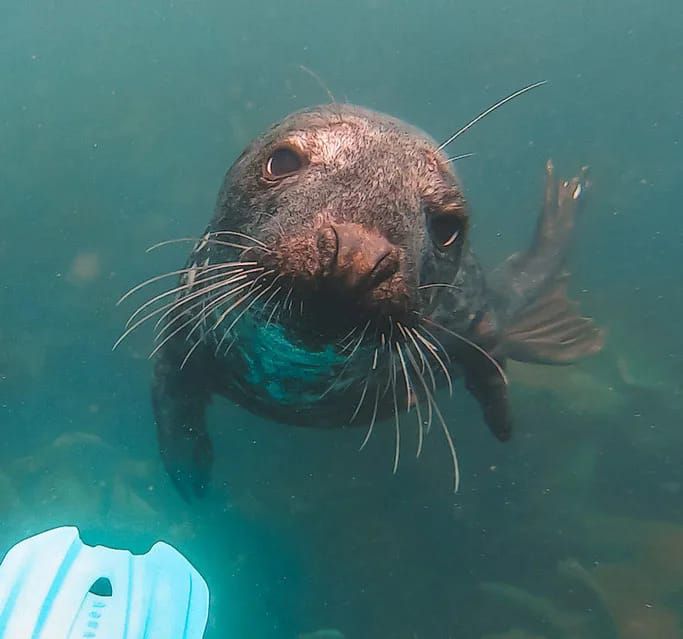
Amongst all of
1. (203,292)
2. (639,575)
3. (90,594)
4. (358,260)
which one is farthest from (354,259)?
(639,575)

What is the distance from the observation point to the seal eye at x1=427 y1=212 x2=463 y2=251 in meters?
2.11

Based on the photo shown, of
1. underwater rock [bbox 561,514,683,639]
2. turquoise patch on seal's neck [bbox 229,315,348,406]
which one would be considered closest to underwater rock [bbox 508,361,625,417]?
underwater rock [bbox 561,514,683,639]

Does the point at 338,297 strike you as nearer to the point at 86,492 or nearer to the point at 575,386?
the point at 86,492

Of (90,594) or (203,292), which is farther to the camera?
(90,594)

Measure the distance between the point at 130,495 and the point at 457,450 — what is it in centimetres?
186

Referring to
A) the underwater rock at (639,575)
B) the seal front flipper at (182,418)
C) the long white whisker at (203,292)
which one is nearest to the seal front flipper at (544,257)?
the underwater rock at (639,575)

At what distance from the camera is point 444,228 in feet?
7.11

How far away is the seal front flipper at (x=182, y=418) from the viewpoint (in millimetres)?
3191

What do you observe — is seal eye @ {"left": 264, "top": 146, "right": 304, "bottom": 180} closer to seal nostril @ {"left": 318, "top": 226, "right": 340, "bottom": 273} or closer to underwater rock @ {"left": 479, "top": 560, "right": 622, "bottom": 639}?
seal nostril @ {"left": 318, "top": 226, "right": 340, "bottom": 273}

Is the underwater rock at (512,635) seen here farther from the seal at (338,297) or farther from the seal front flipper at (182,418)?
the seal front flipper at (182,418)

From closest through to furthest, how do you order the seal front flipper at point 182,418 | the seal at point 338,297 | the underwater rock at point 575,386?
the seal at point 338,297 → the seal front flipper at point 182,418 → the underwater rock at point 575,386

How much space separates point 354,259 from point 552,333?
2784 millimetres

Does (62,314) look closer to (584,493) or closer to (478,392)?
(478,392)

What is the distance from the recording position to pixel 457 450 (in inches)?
164
